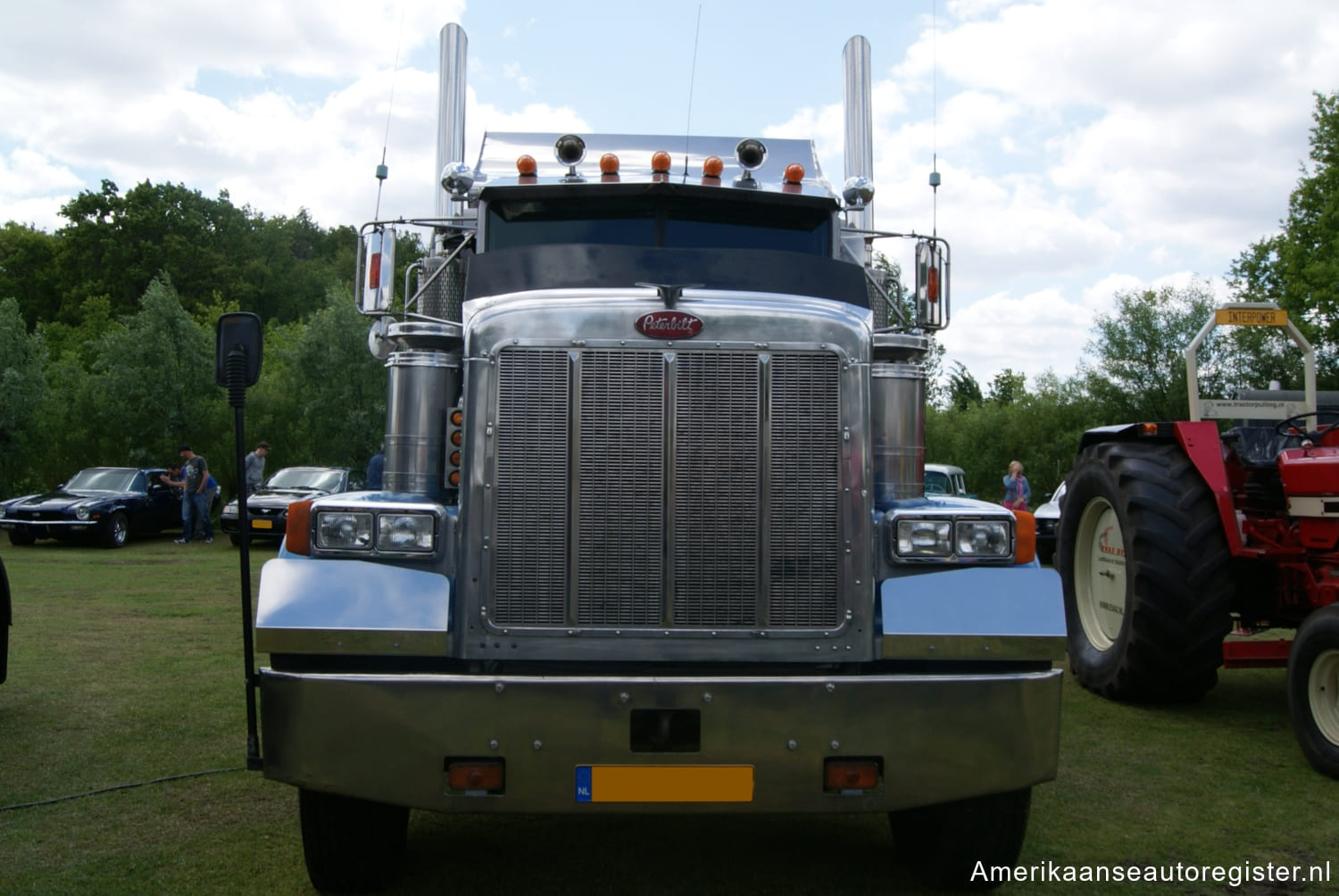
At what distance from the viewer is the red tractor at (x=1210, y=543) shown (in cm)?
689

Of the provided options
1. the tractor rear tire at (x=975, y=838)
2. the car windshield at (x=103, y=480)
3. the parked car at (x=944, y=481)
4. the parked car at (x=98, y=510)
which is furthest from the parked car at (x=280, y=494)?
the tractor rear tire at (x=975, y=838)

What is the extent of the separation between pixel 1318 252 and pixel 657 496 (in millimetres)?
36810

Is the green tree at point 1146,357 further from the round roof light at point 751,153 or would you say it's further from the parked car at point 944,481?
the round roof light at point 751,153

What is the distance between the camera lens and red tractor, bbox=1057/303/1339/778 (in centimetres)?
689

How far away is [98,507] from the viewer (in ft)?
67.7

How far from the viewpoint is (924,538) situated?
4.07 metres

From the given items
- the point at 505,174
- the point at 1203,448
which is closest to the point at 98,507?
the point at 505,174

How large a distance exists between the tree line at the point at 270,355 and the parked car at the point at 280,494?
22.7 feet

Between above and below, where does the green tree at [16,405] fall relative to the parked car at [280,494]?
above

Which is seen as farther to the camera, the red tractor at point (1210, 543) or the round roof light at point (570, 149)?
the red tractor at point (1210, 543)

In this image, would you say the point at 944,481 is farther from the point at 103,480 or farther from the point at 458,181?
the point at 103,480

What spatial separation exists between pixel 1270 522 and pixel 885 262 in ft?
9.66

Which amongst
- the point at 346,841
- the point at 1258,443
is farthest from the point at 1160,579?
the point at 346,841

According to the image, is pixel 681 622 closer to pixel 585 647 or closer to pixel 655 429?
pixel 585 647
